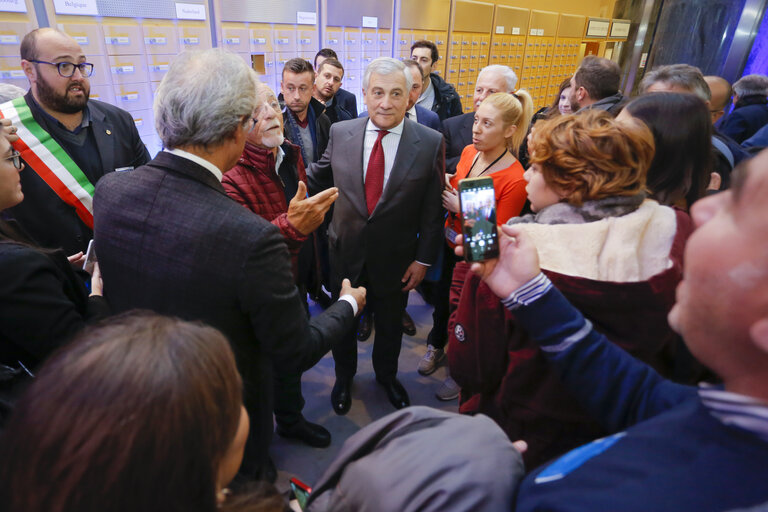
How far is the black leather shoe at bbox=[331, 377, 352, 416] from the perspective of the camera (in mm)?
2611

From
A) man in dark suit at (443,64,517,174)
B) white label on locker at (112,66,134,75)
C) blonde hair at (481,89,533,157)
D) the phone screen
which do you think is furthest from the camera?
man in dark suit at (443,64,517,174)

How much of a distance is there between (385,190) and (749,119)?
3991 millimetres

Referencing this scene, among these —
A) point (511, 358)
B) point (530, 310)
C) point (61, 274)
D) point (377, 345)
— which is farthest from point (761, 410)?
point (377, 345)

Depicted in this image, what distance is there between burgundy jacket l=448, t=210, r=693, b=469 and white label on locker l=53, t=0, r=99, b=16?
125 inches

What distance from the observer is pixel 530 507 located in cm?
61

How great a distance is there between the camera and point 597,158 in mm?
1090

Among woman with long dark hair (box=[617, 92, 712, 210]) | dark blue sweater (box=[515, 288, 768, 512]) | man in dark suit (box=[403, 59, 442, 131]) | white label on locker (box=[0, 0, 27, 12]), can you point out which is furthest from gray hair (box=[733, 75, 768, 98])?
white label on locker (box=[0, 0, 27, 12])

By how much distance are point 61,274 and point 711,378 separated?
2.10 m

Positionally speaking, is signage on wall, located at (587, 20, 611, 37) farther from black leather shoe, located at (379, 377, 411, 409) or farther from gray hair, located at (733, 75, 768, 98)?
black leather shoe, located at (379, 377, 411, 409)

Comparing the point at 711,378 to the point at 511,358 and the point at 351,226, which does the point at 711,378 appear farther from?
the point at 351,226

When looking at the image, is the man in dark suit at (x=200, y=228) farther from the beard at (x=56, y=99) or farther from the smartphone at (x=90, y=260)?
the beard at (x=56, y=99)

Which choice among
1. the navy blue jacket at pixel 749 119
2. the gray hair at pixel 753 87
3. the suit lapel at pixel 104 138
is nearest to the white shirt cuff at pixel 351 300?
the suit lapel at pixel 104 138

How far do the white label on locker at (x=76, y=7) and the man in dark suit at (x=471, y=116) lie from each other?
8.55ft

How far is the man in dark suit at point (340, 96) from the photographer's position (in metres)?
4.10
